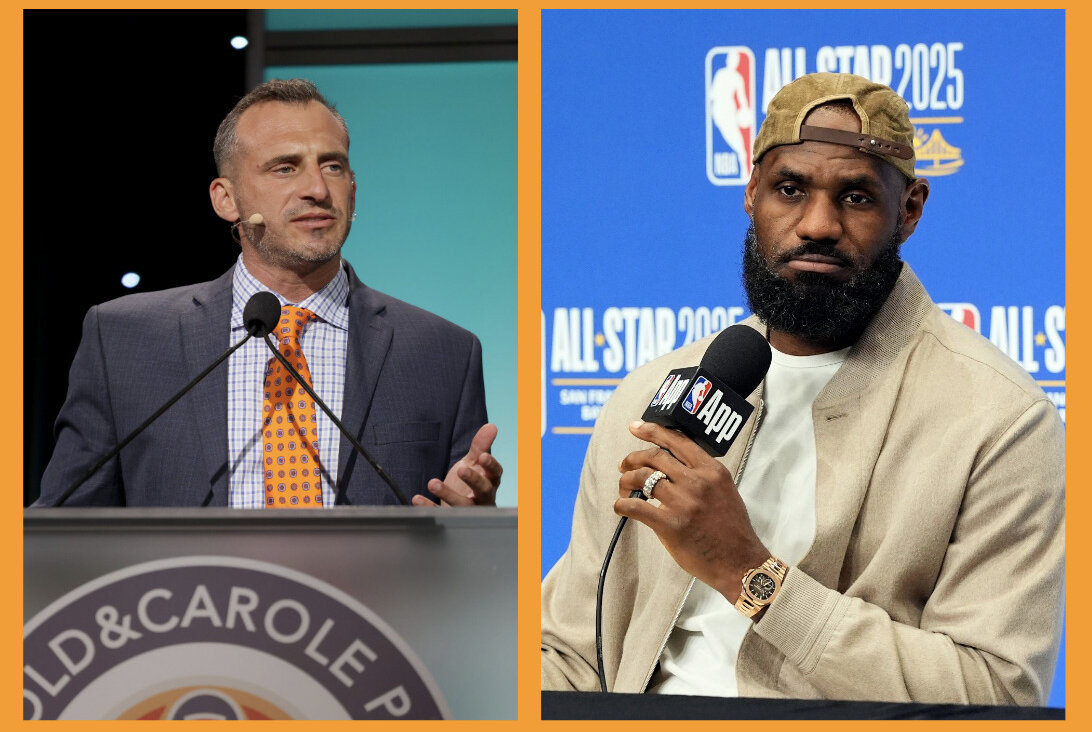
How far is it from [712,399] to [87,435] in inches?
53.5

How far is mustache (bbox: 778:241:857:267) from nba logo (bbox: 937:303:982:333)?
3.07 feet

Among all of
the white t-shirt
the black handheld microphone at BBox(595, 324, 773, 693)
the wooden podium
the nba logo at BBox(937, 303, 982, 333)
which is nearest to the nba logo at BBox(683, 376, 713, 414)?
the black handheld microphone at BBox(595, 324, 773, 693)

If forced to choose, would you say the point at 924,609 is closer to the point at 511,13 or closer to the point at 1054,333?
Answer: the point at 1054,333

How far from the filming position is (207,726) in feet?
5.48

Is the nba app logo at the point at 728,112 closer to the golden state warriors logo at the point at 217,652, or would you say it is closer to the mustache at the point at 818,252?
the mustache at the point at 818,252

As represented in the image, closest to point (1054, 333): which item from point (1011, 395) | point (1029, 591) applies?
point (1011, 395)

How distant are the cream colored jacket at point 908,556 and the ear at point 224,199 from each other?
122 cm

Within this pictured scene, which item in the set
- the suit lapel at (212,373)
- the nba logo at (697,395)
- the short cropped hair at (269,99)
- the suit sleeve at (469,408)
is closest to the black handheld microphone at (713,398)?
the nba logo at (697,395)

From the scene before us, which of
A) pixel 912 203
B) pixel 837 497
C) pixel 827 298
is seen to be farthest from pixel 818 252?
pixel 837 497

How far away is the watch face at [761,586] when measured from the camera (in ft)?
6.09

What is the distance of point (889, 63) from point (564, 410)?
1.19m

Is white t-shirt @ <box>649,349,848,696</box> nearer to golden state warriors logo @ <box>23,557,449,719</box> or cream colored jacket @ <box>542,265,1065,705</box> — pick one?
cream colored jacket @ <box>542,265,1065,705</box>

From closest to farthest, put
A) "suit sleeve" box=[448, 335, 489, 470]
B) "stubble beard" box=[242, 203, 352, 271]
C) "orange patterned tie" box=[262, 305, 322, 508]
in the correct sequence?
"orange patterned tie" box=[262, 305, 322, 508]
"suit sleeve" box=[448, 335, 489, 470]
"stubble beard" box=[242, 203, 352, 271]

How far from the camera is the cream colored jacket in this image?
1828 mm
